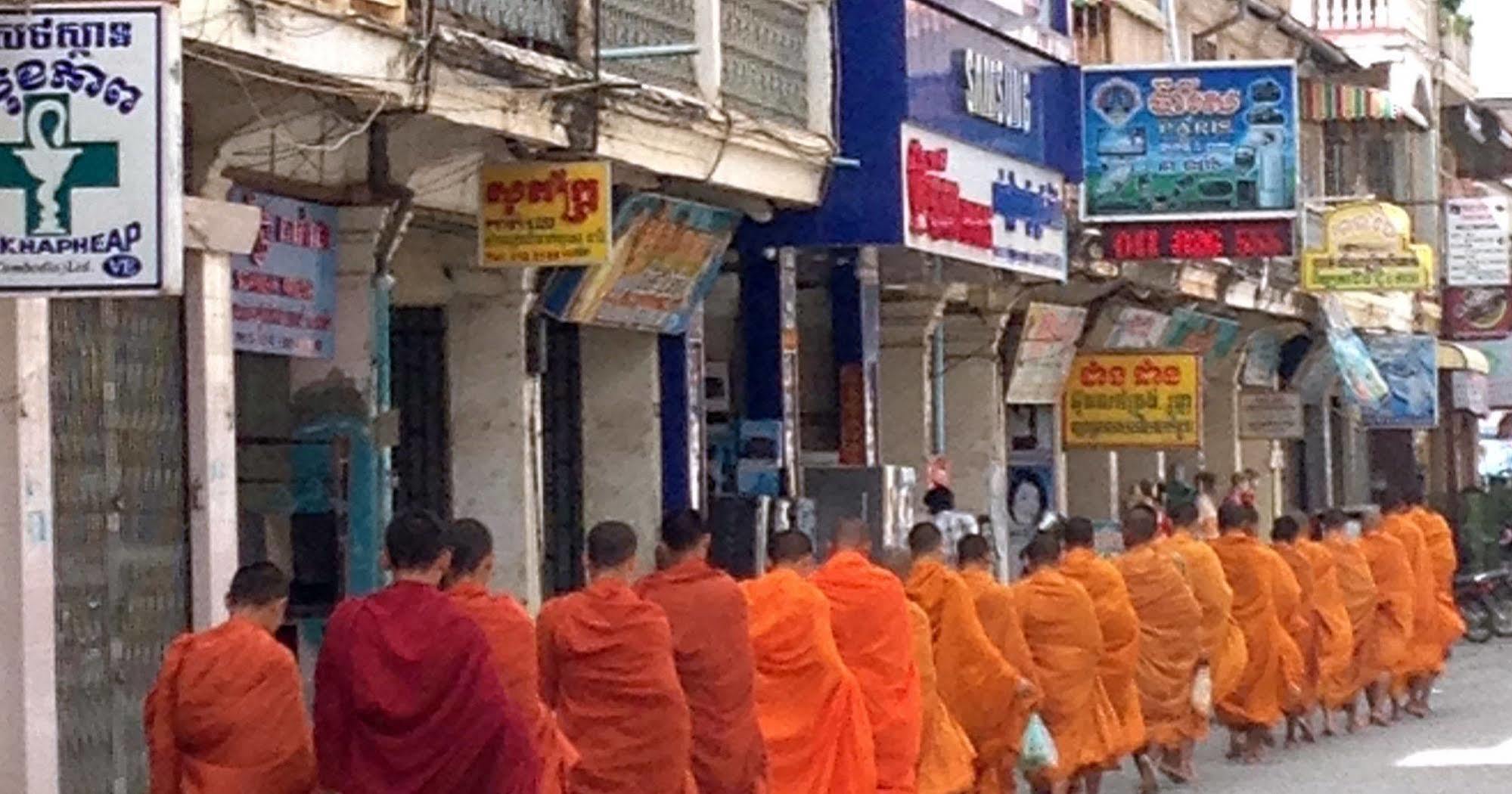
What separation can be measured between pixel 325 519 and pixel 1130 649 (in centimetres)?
422

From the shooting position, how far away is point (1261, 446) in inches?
1515

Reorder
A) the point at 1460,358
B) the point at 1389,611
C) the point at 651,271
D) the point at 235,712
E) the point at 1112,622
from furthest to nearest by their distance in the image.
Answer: the point at 1460,358
the point at 1389,611
the point at 651,271
the point at 1112,622
the point at 235,712

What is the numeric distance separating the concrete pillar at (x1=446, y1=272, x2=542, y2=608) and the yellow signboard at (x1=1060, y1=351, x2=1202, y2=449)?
10227 millimetres

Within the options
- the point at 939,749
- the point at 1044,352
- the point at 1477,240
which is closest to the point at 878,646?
the point at 939,749

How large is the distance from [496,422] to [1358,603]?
6.76 meters

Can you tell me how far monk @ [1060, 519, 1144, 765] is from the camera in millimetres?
17719

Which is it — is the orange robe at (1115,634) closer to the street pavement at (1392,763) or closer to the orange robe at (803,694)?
the street pavement at (1392,763)

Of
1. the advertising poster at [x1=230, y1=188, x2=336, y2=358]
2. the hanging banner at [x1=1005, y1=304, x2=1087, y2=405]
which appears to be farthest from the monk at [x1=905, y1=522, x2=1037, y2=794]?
the hanging banner at [x1=1005, y1=304, x2=1087, y2=405]

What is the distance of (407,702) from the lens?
10555 mm

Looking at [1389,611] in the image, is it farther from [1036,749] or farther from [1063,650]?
[1036,749]

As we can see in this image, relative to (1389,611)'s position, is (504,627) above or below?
above

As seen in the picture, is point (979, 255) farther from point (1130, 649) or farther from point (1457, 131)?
point (1457, 131)

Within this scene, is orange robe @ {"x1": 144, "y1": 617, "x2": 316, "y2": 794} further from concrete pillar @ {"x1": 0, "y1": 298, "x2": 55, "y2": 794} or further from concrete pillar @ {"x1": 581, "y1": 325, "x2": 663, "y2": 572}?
concrete pillar @ {"x1": 581, "y1": 325, "x2": 663, "y2": 572}

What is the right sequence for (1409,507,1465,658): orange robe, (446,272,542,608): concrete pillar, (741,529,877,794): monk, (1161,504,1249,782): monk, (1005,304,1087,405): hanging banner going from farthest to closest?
(1005,304,1087,405): hanging banner < (1409,507,1465,658): orange robe < (1161,504,1249,782): monk < (446,272,542,608): concrete pillar < (741,529,877,794): monk
